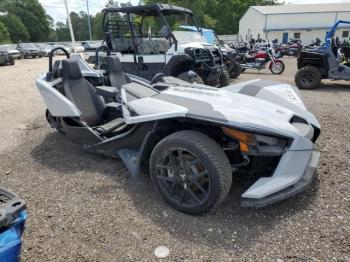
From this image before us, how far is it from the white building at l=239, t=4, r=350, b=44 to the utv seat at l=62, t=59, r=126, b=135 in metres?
40.2

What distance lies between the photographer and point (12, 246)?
5.42 feet

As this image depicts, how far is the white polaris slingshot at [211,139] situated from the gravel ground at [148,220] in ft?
0.81

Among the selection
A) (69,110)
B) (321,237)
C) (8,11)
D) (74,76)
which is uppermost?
(8,11)

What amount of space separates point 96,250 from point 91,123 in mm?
2229

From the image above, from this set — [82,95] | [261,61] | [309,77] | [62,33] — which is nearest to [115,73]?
[82,95]

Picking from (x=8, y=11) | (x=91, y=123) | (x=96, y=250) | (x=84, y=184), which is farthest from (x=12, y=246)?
(x=8, y=11)

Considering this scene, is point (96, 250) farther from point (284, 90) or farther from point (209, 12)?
point (209, 12)

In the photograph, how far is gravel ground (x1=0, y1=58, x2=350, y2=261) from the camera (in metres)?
2.31

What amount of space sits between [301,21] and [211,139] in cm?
4725

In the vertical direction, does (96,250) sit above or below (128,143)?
below

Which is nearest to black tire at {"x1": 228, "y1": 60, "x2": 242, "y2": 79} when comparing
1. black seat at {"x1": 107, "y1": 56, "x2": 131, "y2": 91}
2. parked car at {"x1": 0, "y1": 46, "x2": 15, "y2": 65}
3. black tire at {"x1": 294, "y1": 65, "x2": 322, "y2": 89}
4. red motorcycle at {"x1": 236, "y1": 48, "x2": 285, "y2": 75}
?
red motorcycle at {"x1": 236, "y1": 48, "x2": 285, "y2": 75}

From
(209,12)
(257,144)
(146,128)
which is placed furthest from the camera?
(209,12)

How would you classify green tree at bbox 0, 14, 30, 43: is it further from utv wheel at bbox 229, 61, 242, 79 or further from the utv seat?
the utv seat

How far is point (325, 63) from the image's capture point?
8742 millimetres
